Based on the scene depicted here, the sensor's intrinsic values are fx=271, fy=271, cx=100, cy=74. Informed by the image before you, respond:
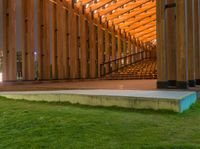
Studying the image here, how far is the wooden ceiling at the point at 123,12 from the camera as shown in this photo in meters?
13.7

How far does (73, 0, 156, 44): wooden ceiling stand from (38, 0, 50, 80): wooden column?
2.91 m

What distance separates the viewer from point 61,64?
10.6m

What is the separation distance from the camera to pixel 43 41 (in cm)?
956

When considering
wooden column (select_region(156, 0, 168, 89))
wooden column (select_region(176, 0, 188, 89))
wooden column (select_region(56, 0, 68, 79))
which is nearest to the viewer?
wooden column (select_region(176, 0, 188, 89))

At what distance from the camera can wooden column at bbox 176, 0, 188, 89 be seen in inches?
206

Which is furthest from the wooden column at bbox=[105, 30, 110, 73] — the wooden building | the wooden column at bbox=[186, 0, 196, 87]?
the wooden column at bbox=[186, 0, 196, 87]

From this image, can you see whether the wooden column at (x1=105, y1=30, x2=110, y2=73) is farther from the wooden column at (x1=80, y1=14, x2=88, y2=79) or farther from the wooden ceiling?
the wooden column at (x1=80, y1=14, x2=88, y2=79)

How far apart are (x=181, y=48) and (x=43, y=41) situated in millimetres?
5633

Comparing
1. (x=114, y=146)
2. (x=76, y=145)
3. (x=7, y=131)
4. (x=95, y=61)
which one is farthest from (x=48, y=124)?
(x=95, y=61)

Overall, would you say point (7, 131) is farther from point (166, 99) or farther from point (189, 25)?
point (189, 25)

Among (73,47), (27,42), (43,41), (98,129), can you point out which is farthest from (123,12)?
(98,129)

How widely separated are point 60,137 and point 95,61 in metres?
11.6

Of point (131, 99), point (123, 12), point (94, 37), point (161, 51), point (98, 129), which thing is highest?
point (123, 12)

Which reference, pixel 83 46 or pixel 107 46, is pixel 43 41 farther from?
pixel 107 46
